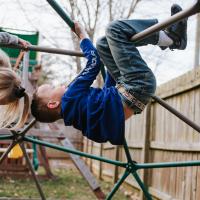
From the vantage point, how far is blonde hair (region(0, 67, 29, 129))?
213cm

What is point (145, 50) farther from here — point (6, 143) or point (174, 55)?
point (6, 143)

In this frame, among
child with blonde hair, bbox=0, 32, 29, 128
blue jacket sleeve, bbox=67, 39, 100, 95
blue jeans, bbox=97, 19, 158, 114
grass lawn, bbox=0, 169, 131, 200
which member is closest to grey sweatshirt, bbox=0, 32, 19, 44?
child with blonde hair, bbox=0, 32, 29, 128

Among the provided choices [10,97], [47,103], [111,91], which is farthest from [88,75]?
[10,97]

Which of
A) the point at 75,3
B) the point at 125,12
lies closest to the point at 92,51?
the point at 75,3

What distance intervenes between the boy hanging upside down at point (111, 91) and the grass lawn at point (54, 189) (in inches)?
129

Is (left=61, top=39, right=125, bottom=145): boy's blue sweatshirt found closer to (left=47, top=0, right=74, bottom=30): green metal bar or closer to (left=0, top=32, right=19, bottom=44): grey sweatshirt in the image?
(left=47, top=0, right=74, bottom=30): green metal bar

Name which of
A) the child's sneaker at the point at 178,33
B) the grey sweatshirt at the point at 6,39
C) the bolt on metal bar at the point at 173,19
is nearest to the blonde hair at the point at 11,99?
the grey sweatshirt at the point at 6,39

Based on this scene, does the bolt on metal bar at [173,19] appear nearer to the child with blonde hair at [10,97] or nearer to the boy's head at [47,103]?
the boy's head at [47,103]

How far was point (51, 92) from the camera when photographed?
214 cm

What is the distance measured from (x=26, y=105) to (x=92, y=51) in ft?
1.41

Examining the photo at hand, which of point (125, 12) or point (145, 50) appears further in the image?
point (145, 50)

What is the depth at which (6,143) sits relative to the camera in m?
7.00

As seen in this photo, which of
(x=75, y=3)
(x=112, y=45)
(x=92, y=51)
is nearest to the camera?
(x=112, y=45)

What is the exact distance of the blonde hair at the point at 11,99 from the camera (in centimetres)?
213
